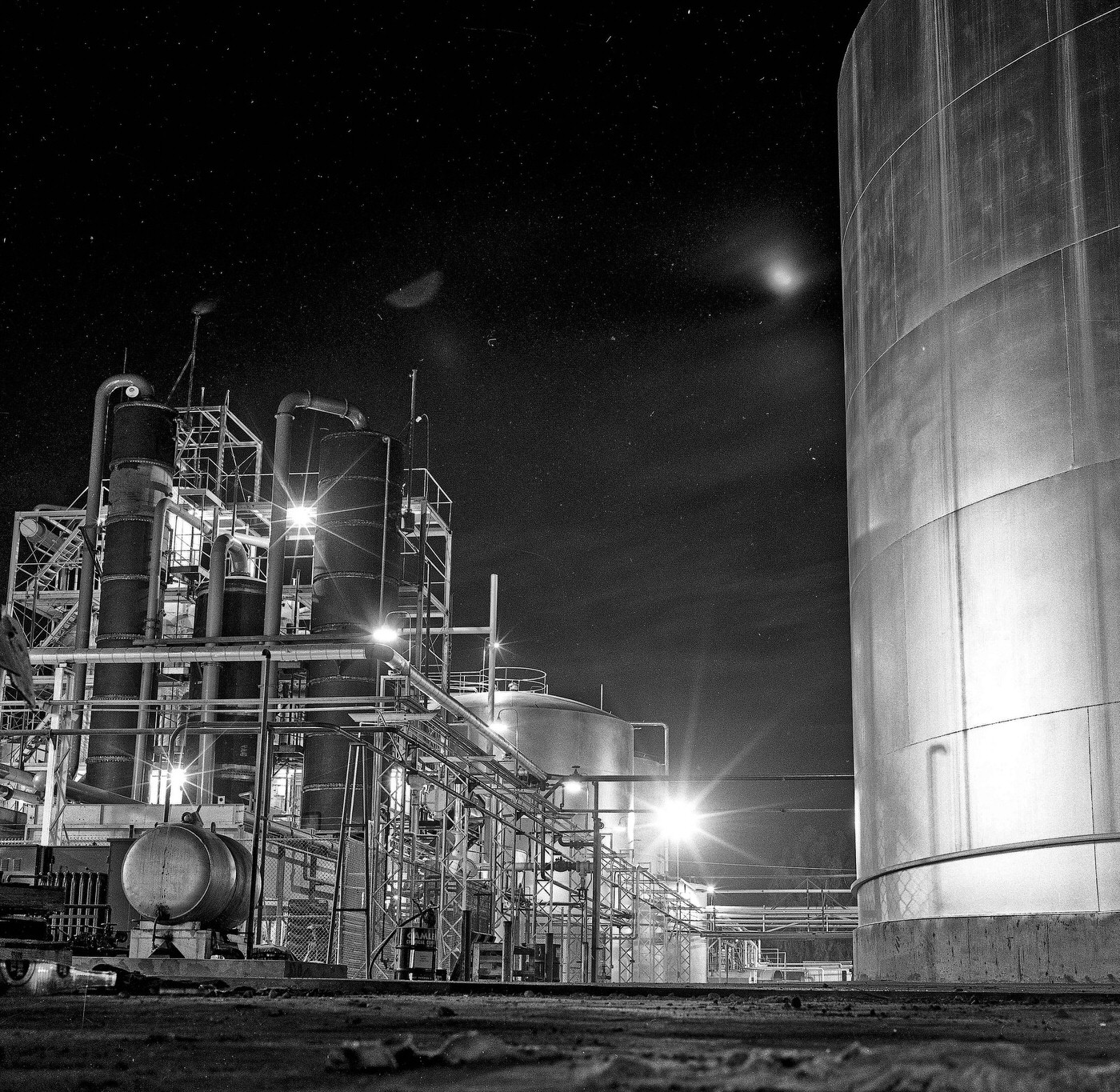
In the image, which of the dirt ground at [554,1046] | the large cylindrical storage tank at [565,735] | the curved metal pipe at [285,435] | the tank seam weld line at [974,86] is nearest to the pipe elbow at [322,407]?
the curved metal pipe at [285,435]

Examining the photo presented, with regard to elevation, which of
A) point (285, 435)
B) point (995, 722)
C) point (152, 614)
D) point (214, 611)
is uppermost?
point (285, 435)

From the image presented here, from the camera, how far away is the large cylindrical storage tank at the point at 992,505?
31.3 feet

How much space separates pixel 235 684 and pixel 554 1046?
88.7ft

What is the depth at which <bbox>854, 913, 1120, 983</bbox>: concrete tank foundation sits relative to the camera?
8.98 m

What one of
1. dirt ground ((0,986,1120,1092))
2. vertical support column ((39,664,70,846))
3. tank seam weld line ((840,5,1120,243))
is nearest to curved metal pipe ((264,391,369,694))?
vertical support column ((39,664,70,846))

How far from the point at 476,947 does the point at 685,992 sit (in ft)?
38.8

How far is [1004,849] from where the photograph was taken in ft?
32.4

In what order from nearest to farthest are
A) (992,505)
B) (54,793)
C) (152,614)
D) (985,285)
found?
(992,505)
(985,285)
(54,793)
(152,614)

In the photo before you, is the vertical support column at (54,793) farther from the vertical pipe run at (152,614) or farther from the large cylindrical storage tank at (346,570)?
the large cylindrical storage tank at (346,570)

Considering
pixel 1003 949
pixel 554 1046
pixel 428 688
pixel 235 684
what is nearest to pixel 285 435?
pixel 235 684

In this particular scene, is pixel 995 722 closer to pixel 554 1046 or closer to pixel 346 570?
pixel 554 1046

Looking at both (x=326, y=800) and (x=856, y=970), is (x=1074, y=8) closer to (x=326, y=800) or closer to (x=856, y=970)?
(x=856, y=970)

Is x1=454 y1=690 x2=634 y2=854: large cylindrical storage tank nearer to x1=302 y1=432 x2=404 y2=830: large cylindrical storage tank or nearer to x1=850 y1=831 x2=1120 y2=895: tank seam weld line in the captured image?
x1=302 y1=432 x2=404 y2=830: large cylindrical storage tank

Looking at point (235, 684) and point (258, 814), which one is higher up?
point (235, 684)
